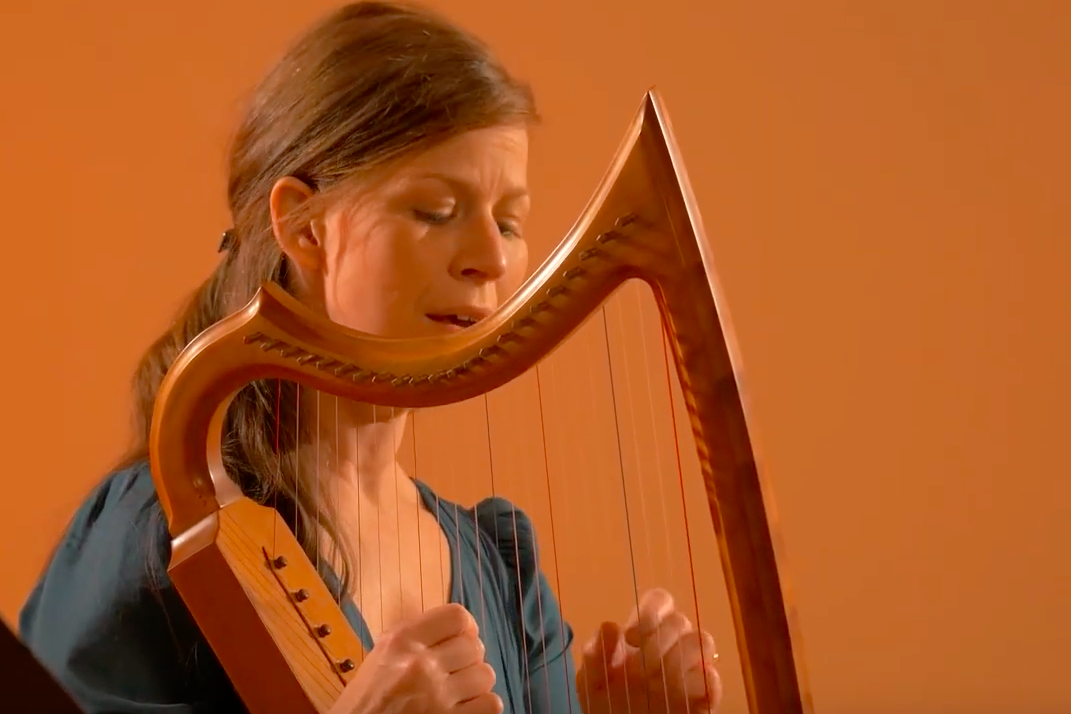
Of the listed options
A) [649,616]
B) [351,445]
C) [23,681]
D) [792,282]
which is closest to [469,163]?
[351,445]

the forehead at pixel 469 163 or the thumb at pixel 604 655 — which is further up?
the forehead at pixel 469 163

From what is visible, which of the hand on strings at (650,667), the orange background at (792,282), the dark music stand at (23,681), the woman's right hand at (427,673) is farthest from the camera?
the orange background at (792,282)

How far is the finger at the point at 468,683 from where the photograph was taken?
1.99 feet

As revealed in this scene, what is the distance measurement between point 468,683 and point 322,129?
356 mm

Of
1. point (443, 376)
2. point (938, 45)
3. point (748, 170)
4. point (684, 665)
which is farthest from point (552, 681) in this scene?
point (938, 45)

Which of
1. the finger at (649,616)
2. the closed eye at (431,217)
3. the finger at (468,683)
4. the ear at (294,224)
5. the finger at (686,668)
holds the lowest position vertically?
the finger at (686,668)

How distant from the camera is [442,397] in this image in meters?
0.58

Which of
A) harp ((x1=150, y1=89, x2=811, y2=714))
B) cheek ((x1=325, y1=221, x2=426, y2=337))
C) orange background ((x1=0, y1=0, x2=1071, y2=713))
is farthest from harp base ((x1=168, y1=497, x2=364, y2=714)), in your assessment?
orange background ((x1=0, y1=0, x2=1071, y2=713))

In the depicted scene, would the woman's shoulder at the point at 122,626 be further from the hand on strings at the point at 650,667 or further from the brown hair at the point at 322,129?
the hand on strings at the point at 650,667

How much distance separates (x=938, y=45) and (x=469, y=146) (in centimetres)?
66

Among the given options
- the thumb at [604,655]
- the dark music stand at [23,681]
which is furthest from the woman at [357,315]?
the dark music stand at [23,681]

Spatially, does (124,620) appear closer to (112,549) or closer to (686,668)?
(112,549)

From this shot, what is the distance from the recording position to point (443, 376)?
0.58m

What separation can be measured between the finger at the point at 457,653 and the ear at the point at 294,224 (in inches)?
11.1
